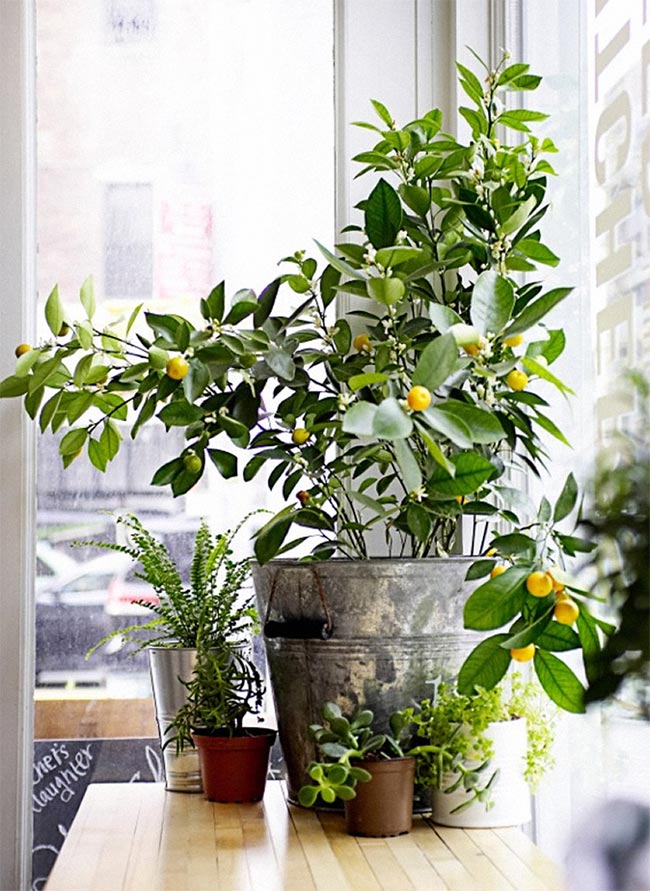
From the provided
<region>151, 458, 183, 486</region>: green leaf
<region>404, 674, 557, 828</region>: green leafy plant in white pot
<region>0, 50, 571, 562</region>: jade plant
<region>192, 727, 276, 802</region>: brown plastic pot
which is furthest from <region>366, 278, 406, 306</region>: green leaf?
<region>192, 727, 276, 802</region>: brown plastic pot

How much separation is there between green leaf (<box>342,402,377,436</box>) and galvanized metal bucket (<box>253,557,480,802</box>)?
31cm

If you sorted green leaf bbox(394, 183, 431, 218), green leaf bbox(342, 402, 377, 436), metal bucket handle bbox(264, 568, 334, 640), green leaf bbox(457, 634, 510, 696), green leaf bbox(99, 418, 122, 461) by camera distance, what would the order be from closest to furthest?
green leaf bbox(342, 402, 377, 436) < green leaf bbox(457, 634, 510, 696) < metal bucket handle bbox(264, 568, 334, 640) < green leaf bbox(394, 183, 431, 218) < green leaf bbox(99, 418, 122, 461)

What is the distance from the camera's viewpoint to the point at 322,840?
3.91ft

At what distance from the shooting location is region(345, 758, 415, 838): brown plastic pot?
3.88 ft

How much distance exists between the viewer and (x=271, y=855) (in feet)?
3.74

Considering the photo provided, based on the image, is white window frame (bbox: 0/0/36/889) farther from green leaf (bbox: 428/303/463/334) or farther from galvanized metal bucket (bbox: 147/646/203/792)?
green leaf (bbox: 428/303/463/334)

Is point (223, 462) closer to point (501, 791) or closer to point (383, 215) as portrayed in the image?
point (383, 215)

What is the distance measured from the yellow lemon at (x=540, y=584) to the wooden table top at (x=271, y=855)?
0.28 metres

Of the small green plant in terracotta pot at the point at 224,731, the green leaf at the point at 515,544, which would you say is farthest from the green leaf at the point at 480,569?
the small green plant in terracotta pot at the point at 224,731

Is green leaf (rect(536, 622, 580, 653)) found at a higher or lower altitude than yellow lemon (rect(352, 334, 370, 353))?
lower

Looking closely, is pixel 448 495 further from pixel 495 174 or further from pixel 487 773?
pixel 495 174

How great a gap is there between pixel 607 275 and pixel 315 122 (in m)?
0.64

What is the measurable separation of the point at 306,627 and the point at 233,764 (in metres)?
0.21

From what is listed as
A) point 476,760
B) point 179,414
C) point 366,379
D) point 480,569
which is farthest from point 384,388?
point 476,760
